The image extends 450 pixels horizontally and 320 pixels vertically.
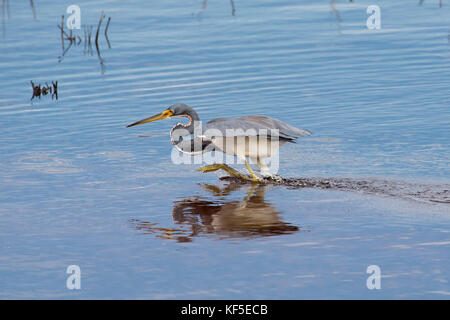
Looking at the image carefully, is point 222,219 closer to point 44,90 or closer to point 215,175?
point 215,175

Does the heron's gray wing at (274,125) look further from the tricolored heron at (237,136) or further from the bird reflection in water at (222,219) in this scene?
the bird reflection in water at (222,219)

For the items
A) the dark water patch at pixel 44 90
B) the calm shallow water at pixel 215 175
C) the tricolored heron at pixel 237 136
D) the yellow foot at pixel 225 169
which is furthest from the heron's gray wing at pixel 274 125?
the dark water patch at pixel 44 90

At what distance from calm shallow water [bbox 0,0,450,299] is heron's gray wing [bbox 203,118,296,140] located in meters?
0.60

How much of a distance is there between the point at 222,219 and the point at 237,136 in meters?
1.21

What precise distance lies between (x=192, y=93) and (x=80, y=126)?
2.15 metres

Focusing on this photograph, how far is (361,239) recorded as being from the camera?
6.96 meters

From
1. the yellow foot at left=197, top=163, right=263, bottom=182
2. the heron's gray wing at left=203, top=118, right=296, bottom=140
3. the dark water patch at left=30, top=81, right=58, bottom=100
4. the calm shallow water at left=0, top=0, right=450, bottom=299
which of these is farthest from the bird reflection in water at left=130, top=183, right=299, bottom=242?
the dark water patch at left=30, top=81, right=58, bottom=100

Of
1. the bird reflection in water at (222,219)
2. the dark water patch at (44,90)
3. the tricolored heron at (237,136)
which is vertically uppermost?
the dark water patch at (44,90)

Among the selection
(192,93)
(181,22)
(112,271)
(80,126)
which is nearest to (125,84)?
(192,93)

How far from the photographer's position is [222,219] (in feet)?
25.5

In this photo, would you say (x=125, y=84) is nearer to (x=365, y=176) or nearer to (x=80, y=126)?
(x=80, y=126)

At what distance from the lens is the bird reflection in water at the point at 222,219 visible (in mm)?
7289

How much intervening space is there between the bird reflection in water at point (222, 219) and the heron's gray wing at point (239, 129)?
61 cm

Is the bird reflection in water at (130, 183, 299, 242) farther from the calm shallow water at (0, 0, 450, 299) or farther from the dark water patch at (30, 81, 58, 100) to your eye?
the dark water patch at (30, 81, 58, 100)
